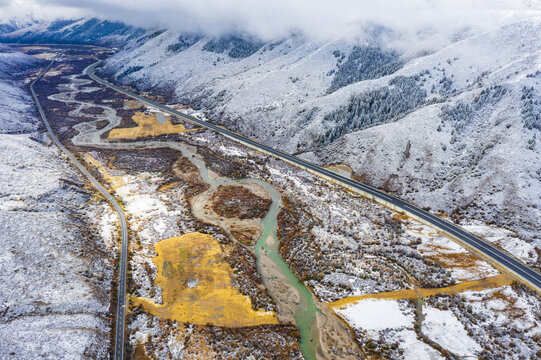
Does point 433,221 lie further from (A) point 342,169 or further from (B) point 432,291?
(A) point 342,169

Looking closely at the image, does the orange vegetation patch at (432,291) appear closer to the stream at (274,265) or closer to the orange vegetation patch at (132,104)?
the stream at (274,265)

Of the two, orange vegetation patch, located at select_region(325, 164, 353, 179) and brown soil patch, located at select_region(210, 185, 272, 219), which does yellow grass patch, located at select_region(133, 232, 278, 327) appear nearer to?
brown soil patch, located at select_region(210, 185, 272, 219)

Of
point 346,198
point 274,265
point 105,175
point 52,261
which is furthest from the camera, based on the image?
point 105,175

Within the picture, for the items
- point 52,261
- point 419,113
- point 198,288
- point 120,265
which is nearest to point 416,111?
point 419,113

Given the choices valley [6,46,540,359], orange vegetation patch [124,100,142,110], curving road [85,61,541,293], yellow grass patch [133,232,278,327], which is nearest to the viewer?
valley [6,46,540,359]

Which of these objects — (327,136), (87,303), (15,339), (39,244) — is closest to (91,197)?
(39,244)

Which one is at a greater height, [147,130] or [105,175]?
[147,130]

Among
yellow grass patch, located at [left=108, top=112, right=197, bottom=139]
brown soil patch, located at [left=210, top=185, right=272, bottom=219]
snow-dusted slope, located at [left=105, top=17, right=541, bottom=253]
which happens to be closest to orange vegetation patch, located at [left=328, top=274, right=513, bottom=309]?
snow-dusted slope, located at [left=105, top=17, right=541, bottom=253]
